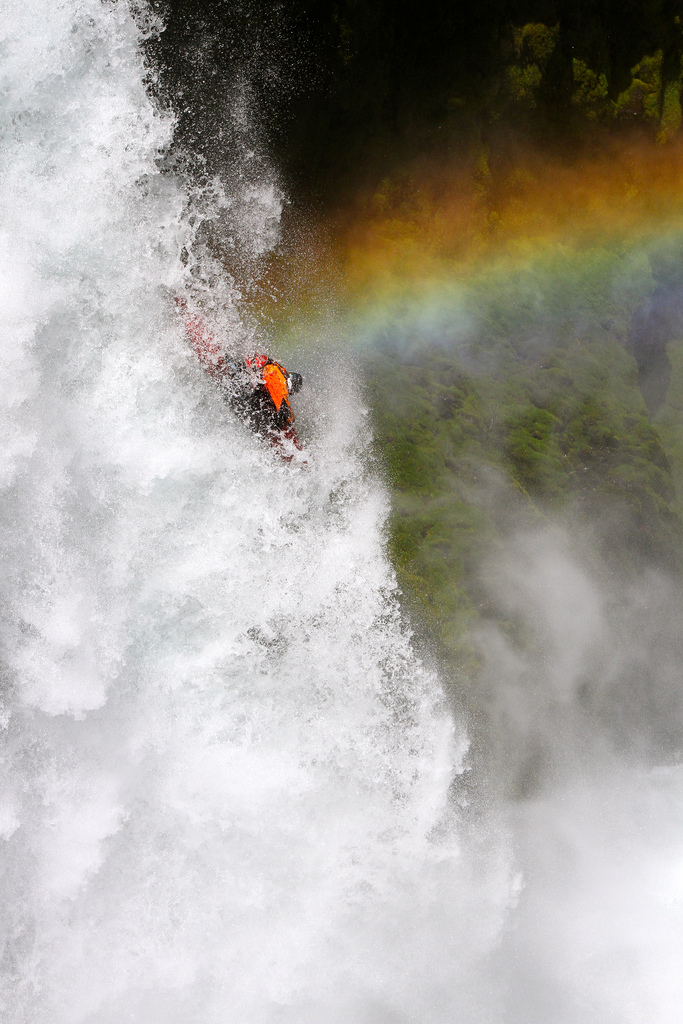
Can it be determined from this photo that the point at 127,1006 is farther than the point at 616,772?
No

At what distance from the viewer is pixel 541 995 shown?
5.55m

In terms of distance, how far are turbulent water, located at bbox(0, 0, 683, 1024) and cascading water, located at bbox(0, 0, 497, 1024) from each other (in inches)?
0.8

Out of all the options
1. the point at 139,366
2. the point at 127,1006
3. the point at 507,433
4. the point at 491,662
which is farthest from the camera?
the point at 507,433

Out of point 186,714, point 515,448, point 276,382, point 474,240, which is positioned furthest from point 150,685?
point 474,240

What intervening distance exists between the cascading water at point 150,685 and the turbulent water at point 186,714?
20 mm

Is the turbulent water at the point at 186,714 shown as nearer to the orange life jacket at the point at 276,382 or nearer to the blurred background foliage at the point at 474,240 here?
the orange life jacket at the point at 276,382

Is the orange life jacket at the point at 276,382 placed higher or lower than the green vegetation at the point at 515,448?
lower

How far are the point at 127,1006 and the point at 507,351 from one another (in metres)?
Result: 6.74

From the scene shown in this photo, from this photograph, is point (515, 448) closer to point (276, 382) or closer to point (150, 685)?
point (276, 382)

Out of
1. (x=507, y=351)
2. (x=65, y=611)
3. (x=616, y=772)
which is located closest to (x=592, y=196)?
(x=507, y=351)

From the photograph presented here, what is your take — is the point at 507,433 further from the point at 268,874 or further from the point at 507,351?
the point at 268,874

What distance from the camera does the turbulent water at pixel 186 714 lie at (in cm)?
515

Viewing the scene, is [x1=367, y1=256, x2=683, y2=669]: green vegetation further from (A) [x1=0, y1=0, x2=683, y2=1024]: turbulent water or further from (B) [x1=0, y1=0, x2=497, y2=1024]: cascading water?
(B) [x1=0, y1=0, x2=497, y2=1024]: cascading water

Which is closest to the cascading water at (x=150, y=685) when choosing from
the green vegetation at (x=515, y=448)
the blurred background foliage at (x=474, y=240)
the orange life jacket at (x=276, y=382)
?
the orange life jacket at (x=276, y=382)
